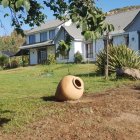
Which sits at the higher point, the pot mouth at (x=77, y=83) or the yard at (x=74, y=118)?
the pot mouth at (x=77, y=83)

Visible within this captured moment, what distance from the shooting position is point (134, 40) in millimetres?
40438

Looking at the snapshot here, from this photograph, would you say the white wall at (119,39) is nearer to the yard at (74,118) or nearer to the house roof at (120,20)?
the house roof at (120,20)

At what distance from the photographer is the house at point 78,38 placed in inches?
1603

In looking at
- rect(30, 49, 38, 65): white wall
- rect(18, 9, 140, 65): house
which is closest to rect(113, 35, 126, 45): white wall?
rect(18, 9, 140, 65): house

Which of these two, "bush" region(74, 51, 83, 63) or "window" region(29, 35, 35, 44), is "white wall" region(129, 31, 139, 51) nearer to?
"bush" region(74, 51, 83, 63)

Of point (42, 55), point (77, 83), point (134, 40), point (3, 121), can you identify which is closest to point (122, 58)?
point (77, 83)

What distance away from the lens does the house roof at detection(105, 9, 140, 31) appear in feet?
145

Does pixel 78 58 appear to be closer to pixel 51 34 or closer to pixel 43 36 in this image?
pixel 51 34

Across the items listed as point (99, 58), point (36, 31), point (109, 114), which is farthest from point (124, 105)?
point (36, 31)

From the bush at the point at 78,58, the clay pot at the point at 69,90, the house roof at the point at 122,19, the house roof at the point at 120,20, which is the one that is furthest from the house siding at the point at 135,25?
the clay pot at the point at 69,90

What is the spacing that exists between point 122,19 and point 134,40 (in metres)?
6.30

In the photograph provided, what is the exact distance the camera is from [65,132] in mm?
9852

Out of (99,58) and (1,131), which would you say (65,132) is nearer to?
(1,131)

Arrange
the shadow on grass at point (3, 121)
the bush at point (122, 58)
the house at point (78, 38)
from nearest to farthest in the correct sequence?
the shadow on grass at point (3, 121), the bush at point (122, 58), the house at point (78, 38)
